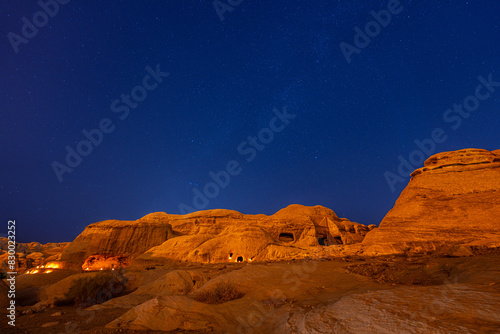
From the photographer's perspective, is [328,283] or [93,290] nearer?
[328,283]

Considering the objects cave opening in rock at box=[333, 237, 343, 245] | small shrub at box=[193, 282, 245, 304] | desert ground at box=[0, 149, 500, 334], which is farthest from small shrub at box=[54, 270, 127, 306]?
cave opening in rock at box=[333, 237, 343, 245]

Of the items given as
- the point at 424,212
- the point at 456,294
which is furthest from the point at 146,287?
the point at 424,212

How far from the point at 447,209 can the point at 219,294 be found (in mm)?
24419

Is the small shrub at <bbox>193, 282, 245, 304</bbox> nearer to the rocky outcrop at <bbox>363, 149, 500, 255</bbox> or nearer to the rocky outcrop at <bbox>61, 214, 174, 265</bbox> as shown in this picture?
the rocky outcrop at <bbox>363, 149, 500, 255</bbox>

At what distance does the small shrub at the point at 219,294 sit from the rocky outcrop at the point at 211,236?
19588 millimetres

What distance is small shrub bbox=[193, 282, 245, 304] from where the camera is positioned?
27.8 feet

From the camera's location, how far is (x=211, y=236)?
35.3 meters

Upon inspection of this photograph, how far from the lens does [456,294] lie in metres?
4.09

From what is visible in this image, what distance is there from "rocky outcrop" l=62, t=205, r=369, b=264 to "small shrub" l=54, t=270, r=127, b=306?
53.0 ft

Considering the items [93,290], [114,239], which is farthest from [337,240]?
[93,290]

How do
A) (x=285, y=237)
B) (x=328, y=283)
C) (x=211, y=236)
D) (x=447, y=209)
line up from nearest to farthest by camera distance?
(x=328, y=283) → (x=447, y=209) → (x=211, y=236) → (x=285, y=237)

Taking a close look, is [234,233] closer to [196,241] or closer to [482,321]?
[196,241]

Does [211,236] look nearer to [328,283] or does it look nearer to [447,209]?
[328,283]

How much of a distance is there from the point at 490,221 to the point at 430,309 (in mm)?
24592
